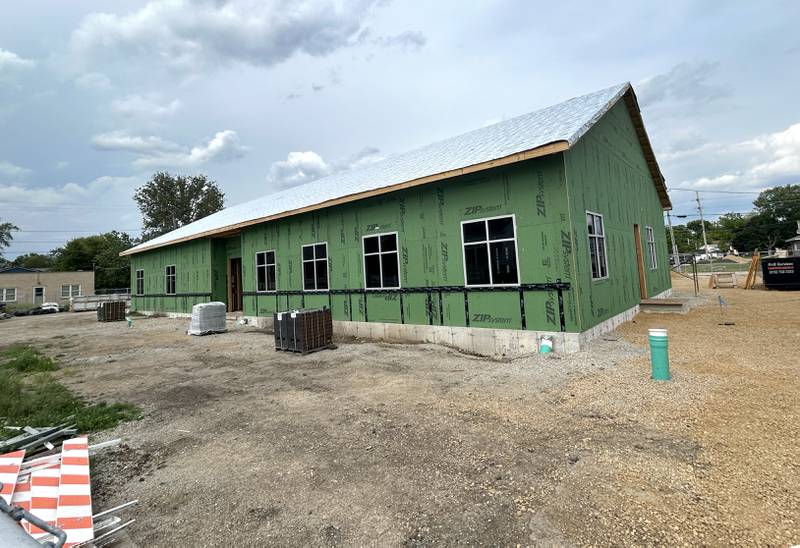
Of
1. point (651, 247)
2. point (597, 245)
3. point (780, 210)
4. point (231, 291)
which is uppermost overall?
point (780, 210)

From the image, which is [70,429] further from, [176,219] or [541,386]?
[176,219]

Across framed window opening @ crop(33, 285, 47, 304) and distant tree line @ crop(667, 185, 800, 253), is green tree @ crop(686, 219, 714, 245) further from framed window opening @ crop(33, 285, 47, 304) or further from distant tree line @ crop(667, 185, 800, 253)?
framed window opening @ crop(33, 285, 47, 304)

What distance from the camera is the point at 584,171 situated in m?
8.33

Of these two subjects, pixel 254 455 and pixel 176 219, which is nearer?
pixel 254 455

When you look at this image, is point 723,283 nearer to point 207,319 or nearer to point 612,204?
point 612,204

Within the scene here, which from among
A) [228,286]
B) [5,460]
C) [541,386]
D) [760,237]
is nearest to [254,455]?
[5,460]

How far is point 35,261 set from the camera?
235ft

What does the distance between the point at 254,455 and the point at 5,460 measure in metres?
2.02

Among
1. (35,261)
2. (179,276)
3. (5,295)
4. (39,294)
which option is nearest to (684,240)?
(179,276)

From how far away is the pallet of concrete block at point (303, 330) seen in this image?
8.76 meters

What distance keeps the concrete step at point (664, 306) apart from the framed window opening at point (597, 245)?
388cm

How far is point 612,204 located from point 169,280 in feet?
70.0

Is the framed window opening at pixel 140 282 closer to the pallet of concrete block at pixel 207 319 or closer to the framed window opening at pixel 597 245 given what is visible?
the pallet of concrete block at pixel 207 319

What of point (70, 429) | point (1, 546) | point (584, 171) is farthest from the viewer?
point (584, 171)
